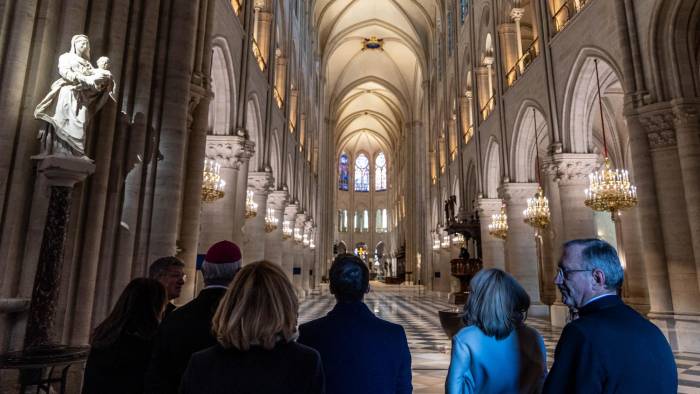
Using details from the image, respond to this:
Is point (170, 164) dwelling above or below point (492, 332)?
above

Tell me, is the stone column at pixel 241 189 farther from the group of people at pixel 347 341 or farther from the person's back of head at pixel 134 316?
the person's back of head at pixel 134 316

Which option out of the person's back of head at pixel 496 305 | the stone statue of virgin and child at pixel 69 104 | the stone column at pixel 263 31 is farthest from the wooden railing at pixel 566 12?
the person's back of head at pixel 496 305

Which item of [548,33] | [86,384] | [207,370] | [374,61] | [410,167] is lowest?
[86,384]

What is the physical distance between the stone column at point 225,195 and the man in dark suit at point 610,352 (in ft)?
31.2

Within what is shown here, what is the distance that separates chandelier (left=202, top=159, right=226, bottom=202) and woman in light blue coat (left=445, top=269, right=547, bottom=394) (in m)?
8.19

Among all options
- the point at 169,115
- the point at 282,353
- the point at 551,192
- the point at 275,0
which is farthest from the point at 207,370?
the point at 275,0

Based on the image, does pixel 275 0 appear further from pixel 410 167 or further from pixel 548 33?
pixel 410 167

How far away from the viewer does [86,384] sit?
2.08m

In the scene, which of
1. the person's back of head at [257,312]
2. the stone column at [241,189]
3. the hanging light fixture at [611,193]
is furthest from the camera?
the stone column at [241,189]

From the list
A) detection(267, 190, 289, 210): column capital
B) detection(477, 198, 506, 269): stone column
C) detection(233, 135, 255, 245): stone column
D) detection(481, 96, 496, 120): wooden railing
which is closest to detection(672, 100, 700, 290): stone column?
detection(233, 135, 255, 245): stone column

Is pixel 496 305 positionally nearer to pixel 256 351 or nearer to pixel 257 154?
pixel 256 351

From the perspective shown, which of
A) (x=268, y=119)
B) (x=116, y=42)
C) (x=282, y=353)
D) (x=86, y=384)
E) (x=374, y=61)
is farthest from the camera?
(x=374, y=61)

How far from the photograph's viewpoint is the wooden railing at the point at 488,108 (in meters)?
16.6

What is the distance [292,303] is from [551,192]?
11692mm
